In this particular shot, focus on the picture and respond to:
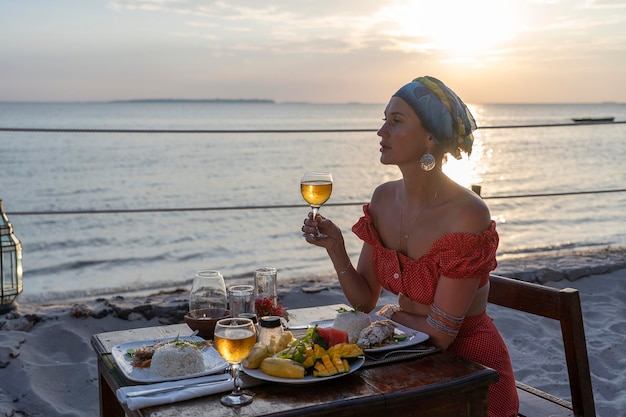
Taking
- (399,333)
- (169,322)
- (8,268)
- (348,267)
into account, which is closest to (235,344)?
(399,333)

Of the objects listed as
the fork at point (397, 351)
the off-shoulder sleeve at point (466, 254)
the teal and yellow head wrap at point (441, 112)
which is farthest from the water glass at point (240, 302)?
the teal and yellow head wrap at point (441, 112)

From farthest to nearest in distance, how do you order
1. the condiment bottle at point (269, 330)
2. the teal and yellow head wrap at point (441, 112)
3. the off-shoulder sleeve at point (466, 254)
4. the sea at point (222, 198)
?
the sea at point (222, 198)
the teal and yellow head wrap at point (441, 112)
the off-shoulder sleeve at point (466, 254)
the condiment bottle at point (269, 330)

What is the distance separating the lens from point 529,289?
260 centimetres

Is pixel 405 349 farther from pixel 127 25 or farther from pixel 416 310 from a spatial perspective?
pixel 127 25

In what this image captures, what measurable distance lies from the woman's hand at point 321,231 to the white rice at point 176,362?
0.75 m

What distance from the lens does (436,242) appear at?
8.11ft

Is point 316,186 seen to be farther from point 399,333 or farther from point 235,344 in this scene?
point 235,344

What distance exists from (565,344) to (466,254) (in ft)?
1.51

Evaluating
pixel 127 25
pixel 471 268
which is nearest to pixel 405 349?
pixel 471 268

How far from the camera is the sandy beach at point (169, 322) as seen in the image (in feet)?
11.8

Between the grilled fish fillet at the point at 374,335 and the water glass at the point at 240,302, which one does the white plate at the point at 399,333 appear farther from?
the water glass at the point at 240,302

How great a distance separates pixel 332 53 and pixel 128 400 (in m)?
25.6

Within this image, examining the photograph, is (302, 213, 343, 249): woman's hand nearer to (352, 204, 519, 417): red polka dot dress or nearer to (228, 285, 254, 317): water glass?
(352, 204, 519, 417): red polka dot dress

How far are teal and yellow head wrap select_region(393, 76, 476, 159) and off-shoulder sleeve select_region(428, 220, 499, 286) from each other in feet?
0.94
